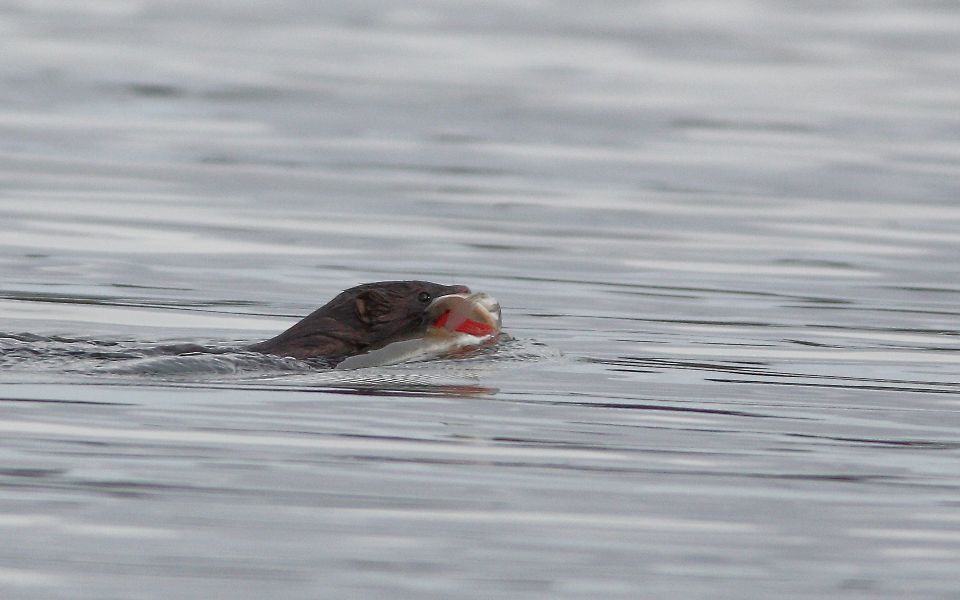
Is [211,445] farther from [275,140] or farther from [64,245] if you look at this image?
[275,140]

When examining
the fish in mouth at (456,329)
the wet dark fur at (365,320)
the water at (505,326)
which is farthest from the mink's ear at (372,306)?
the water at (505,326)

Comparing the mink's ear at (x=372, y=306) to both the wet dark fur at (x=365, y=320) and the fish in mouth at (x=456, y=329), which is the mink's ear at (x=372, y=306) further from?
the fish in mouth at (x=456, y=329)

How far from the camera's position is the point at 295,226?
57.7 feet

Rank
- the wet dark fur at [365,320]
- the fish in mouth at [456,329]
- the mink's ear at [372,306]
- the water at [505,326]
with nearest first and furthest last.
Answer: the water at [505,326] < the fish in mouth at [456,329] < the wet dark fur at [365,320] < the mink's ear at [372,306]

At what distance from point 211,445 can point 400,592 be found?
216 centimetres

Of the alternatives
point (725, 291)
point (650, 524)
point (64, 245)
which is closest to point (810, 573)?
point (650, 524)

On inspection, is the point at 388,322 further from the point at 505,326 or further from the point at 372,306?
the point at 505,326

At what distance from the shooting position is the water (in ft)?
23.0

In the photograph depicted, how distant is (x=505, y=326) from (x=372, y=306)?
1588 mm

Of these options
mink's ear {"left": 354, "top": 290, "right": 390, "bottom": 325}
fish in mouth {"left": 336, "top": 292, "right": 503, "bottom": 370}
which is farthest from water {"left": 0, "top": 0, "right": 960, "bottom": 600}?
mink's ear {"left": 354, "top": 290, "right": 390, "bottom": 325}

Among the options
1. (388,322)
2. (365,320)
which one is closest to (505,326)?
(388,322)

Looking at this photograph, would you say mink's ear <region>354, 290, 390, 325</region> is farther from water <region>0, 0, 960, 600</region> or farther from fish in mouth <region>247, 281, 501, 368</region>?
water <region>0, 0, 960, 600</region>

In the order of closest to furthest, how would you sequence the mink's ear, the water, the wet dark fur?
the water, the wet dark fur, the mink's ear

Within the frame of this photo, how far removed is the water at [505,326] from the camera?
702 centimetres
